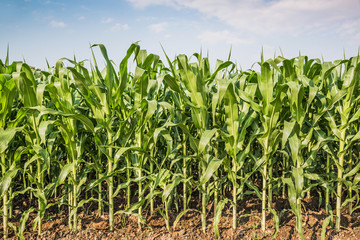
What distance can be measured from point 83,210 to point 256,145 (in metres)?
1.88

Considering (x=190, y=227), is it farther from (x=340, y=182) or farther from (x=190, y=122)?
(x=340, y=182)

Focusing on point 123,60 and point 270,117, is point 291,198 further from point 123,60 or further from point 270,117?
point 123,60

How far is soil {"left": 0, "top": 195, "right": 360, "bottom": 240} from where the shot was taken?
2371 millimetres

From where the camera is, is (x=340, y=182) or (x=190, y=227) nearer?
(x=340, y=182)

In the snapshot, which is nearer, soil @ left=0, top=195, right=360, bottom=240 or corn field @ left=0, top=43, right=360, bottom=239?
corn field @ left=0, top=43, right=360, bottom=239

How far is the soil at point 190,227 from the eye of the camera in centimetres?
237

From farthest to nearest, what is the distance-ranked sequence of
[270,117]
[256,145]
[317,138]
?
1. [256,145]
2. [317,138]
3. [270,117]

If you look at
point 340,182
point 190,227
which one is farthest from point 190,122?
point 340,182

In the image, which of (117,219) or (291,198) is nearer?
(291,198)

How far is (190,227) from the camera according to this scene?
98.8 inches

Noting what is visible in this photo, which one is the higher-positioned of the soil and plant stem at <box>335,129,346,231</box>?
plant stem at <box>335,129,346,231</box>

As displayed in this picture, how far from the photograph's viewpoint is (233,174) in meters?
2.24

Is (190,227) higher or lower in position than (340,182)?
lower

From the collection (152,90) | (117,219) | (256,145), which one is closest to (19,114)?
(152,90)
